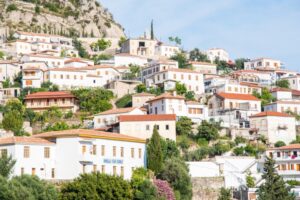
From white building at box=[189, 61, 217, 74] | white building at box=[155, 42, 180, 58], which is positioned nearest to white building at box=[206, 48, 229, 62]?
white building at box=[155, 42, 180, 58]

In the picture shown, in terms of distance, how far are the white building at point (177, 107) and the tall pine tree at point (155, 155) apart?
17477 mm

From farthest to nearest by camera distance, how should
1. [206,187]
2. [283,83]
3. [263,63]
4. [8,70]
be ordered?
[263,63] → [283,83] → [8,70] → [206,187]

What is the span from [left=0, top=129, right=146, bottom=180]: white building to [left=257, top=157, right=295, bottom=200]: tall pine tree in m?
13.6

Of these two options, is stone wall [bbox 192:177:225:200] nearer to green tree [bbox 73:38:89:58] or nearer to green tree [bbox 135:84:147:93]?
green tree [bbox 135:84:147:93]

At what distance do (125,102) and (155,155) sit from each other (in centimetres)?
2703

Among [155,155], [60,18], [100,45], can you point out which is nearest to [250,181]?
[155,155]

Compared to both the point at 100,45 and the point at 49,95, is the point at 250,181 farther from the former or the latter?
the point at 100,45

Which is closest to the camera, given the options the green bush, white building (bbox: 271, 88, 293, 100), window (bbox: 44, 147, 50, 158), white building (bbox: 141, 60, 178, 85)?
window (bbox: 44, 147, 50, 158)

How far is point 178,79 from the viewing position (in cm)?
8700

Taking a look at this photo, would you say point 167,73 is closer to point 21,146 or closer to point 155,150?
point 155,150

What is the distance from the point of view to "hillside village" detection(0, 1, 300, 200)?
49156mm

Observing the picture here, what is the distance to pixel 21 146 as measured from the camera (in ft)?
155

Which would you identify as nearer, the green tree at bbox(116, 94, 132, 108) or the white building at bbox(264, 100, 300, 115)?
the green tree at bbox(116, 94, 132, 108)

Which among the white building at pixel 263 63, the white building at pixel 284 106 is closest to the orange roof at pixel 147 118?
the white building at pixel 284 106
